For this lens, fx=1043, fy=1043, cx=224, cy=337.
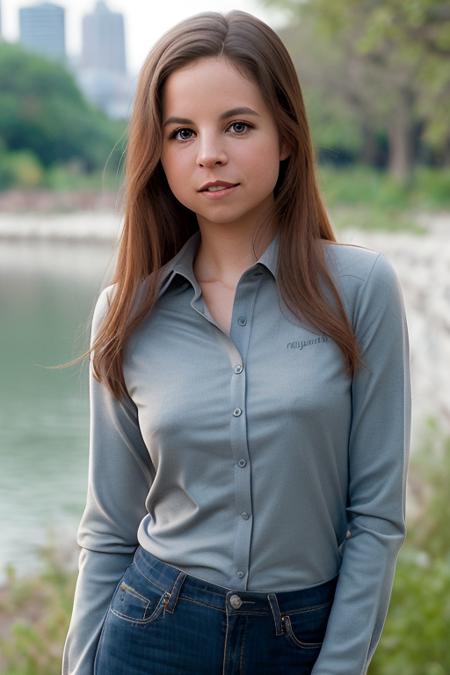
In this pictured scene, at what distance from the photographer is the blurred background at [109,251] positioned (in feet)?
10.5

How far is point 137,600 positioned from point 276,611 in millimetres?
214

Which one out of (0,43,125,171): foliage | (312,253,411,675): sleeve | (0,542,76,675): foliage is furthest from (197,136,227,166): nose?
(0,43,125,171): foliage

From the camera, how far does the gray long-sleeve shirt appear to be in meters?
1.37

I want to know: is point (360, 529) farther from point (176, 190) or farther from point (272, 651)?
point (176, 190)

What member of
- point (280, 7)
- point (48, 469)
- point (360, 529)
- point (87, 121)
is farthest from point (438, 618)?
point (87, 121)

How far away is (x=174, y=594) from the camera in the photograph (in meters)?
1.43

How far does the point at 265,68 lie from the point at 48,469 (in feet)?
18.8

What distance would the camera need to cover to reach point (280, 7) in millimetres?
18484

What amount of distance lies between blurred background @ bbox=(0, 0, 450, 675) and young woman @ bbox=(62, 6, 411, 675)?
0.24m

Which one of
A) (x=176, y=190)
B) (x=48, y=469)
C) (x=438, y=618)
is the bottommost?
(x=48, y=469)

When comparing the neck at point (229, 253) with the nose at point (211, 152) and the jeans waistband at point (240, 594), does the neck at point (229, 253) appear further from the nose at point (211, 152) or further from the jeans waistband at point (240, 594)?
the jeans waistband at point (240, 594)

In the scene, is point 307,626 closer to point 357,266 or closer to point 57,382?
point 357,266

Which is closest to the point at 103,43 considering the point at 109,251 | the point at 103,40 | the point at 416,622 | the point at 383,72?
the point at 103,40

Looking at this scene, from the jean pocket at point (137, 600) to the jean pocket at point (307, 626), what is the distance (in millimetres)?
176
